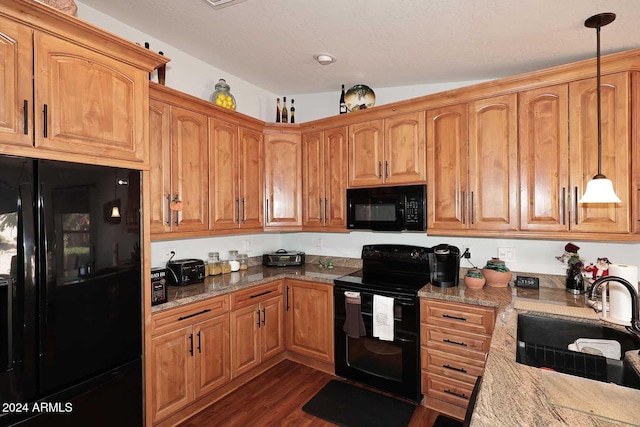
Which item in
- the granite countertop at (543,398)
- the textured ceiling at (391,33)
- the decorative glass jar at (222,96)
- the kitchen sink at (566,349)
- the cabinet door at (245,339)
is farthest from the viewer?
the decorative glass jar at (222,96)

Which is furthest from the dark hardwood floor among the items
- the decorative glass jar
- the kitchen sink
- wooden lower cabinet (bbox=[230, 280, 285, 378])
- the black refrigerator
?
the decorative glass jar

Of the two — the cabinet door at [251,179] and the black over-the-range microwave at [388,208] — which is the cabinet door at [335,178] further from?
the cabinet door at [251,179]

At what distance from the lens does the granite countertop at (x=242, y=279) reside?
221 centimetres

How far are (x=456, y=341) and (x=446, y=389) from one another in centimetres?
37

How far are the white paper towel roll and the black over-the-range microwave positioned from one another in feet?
3.95

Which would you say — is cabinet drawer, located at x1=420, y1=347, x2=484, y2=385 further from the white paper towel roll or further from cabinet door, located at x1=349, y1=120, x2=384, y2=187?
cabinet door, located at x1=349, y1=120, x2=384, y2=187

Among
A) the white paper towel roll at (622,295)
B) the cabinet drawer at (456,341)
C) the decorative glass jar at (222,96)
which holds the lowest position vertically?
the cabinet drawer at (456,341)

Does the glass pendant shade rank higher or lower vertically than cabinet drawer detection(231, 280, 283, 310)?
higher

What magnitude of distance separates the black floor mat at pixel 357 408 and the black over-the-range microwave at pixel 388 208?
54.0 inches

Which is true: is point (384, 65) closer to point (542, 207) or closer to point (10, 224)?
point (542, 207)

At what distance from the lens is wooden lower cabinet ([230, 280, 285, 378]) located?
2551mm

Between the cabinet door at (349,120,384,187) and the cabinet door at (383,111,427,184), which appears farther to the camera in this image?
the cabinet door at (349,120,384,187)

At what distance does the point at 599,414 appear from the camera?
886 millimetres

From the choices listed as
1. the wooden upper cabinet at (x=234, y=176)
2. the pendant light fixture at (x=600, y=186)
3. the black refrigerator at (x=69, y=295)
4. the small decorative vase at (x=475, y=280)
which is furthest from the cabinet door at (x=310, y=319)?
the pendant light fixture at (x=600, y=186)
